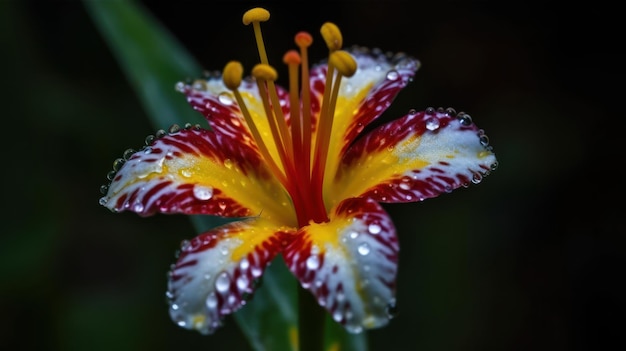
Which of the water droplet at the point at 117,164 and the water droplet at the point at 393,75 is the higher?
the water droplet at the point at 393,75

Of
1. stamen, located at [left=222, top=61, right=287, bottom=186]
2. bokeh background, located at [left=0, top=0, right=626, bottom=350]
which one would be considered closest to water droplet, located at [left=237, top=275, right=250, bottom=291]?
stamen, located at [left=222, top=61, right=287, bottom=186]

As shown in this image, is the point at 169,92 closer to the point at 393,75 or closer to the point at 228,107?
the point at 228,107

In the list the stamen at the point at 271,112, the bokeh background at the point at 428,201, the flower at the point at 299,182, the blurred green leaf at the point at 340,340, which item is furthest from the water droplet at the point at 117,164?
the bokeh background at the point at 428,201

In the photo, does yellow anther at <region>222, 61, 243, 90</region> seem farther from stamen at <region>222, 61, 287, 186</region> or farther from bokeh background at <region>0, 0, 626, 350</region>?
bokeh background at <region>0, 0, 626, 350</region>

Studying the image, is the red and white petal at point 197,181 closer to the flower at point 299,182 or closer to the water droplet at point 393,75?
the flower at point 299,182

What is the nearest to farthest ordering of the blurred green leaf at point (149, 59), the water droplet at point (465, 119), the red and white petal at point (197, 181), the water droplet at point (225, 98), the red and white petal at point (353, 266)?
the red and white petal at point (353, 266)
the red and white petal at point (197, 181)
the water droplet at point (465, 119)
the water droplet at point (225, 98)
the blurred green leaf at point (149, 59)

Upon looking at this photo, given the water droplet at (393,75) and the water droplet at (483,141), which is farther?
the water droplet at (393,75)

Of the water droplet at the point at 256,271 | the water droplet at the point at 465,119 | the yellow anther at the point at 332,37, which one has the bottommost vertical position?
the water droplet at the point at 256,271
